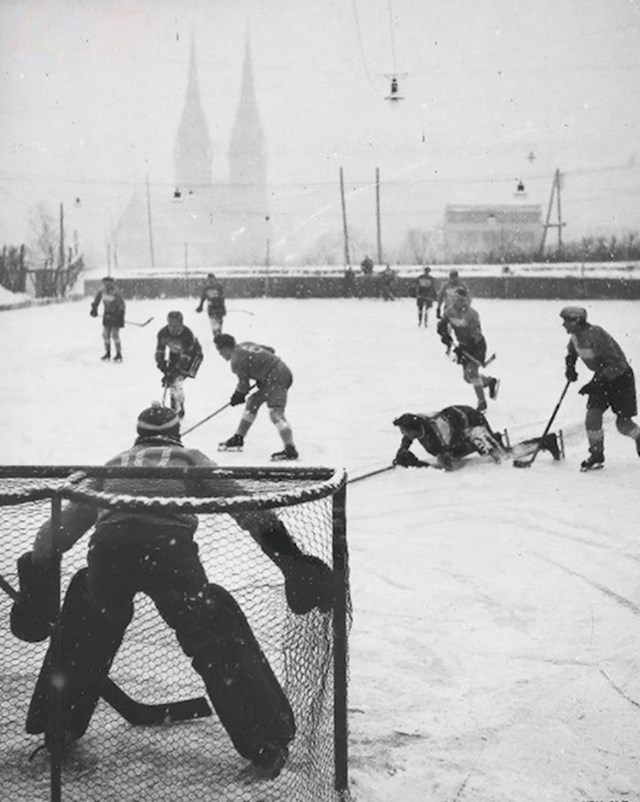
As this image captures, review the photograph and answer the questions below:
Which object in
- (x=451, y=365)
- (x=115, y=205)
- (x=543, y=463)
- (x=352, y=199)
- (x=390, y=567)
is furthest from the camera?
(x=115, y=205)

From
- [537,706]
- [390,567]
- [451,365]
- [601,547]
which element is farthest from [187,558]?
[451,365]

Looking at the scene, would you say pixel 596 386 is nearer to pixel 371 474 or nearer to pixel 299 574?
pixel 371 474

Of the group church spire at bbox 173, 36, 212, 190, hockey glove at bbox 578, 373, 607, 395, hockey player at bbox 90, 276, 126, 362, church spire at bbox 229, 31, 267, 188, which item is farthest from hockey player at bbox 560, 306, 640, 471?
church spire at bbox 229, 31, 267, 188

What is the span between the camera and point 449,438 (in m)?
8.34

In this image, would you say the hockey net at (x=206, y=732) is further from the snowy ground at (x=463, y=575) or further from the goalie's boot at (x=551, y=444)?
the goalie's boot at (x=551, y=444)

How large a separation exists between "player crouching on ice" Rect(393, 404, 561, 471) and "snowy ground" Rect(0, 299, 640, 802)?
6.7 inches

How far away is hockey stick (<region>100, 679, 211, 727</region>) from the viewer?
3455 mm

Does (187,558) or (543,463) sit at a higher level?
(187,558)

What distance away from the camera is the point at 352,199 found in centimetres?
5453

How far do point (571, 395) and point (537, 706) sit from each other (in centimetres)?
954

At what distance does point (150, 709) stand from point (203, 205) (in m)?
130

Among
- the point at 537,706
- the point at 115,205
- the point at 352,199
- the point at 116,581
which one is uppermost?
the point at 115,205

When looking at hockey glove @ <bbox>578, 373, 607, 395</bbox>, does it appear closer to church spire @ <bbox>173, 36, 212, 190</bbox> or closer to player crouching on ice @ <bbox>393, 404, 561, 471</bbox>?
player crouching on ice @ <bbox>393, 404, 561, 471</bbox>

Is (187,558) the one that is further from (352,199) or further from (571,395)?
(352,199)
